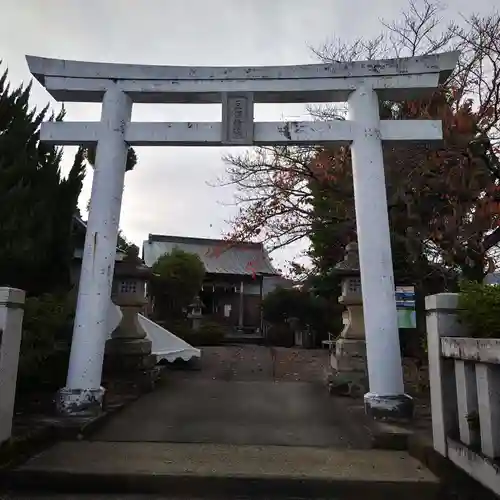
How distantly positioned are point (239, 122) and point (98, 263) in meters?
2.43

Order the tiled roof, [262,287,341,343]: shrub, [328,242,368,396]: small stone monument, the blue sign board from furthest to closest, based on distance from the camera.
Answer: the tiled roof
[262,287,341,343]: shrub
the blue sign board
[328,242,368,396]: small stone monument

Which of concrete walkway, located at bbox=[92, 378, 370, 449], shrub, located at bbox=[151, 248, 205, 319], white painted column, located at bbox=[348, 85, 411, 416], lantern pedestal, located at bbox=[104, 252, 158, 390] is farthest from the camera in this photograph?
shrub, located at bbox=[151, 248, 205, 319]

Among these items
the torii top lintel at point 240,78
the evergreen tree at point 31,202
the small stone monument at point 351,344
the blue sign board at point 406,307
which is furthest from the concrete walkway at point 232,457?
the torii top lintel at point 240,78

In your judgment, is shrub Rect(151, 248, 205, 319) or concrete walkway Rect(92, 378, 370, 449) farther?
shrub Rect(151, 248, 205, 319)

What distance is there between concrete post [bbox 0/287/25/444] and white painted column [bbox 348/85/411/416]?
11.8 ft

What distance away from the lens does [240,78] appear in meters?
6.10

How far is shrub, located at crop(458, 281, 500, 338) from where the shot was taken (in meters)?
3.51

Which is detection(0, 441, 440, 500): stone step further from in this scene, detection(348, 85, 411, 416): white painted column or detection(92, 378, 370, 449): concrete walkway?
detection(348, 85, 411, 416): white painted column

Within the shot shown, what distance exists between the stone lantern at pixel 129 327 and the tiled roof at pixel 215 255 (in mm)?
19515

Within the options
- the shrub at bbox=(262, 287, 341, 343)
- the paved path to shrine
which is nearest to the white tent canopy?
the paved path to shrine

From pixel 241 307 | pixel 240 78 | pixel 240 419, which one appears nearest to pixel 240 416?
pixel 240 419

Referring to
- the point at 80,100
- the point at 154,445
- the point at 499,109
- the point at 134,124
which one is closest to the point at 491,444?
the point at 154,445

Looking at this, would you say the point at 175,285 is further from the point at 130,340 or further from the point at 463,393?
the point at 463,393

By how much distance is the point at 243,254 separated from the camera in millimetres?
30812
